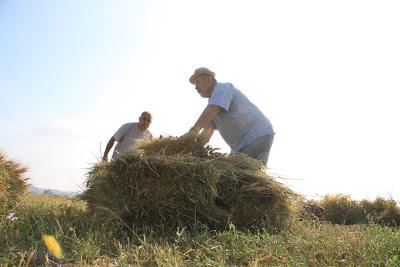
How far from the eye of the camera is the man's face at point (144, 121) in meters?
8.91

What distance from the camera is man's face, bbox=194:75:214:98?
20.0 ft

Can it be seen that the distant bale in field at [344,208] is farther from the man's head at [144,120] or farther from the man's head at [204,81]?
the man's head at [204,81]

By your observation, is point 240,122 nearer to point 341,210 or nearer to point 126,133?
point 126,133

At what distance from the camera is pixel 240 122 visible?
597cm

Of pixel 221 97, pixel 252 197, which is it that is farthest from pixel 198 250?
pixel 221 97

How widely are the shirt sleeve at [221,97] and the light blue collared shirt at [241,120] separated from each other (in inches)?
1.2

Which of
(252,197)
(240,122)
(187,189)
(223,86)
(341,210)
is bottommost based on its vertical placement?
(341,210)

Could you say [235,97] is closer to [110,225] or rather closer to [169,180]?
[169,180]

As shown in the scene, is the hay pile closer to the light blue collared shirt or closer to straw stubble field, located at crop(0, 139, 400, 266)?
straw stubble field, located at crop(0, 139, 400, 266)

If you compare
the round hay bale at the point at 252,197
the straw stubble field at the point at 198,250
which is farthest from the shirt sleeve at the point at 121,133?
the straw stubble field at the point at 198,250

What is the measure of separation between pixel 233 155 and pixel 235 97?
910 mm

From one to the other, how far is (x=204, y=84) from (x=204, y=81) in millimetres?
37

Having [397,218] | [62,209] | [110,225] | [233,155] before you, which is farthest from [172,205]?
[397,218]

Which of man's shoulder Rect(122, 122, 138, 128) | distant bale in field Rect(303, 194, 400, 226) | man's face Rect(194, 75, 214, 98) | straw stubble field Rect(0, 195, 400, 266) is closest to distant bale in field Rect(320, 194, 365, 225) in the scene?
distant bale in field Rect(303, 194, 400, 226)
